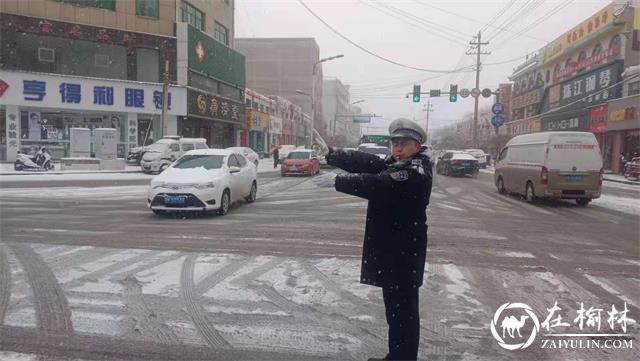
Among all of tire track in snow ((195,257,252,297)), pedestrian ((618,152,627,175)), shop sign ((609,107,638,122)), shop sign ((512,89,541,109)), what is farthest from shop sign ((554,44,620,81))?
tire track in snow ((195,257,252,297))

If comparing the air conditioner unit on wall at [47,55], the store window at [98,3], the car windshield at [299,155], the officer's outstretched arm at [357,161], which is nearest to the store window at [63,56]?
the air conditioner unit on wall at [47,55]

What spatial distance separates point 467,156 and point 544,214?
662 inches

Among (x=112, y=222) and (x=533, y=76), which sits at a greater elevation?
(x=533, y=76)

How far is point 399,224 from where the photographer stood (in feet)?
9.86

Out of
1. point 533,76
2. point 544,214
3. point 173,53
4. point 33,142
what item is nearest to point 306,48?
point 533,76

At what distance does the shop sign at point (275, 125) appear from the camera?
56.9 metres

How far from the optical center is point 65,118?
30.2 metres

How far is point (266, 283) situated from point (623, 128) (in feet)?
108

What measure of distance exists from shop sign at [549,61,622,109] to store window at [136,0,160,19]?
105 feet

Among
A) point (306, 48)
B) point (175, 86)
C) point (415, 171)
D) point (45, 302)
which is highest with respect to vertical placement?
point (306, 48)

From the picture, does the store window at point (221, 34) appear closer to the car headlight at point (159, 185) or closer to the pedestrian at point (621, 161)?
the pedestrian at point (621, 161)

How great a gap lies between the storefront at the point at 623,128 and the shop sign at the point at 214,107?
92.9 feet

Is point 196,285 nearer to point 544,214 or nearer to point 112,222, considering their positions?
point 112,222

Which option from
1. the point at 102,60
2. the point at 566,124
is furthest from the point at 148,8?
the point at 566,124
